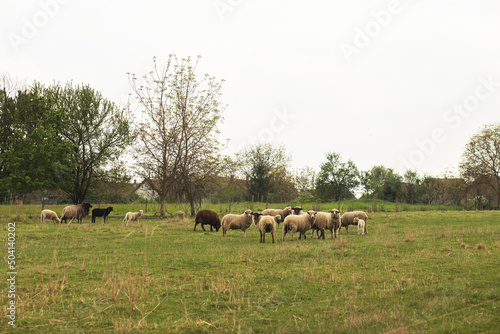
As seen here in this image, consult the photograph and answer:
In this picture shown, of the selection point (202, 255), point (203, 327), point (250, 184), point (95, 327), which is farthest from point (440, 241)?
point (250, 184)

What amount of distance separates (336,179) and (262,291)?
5991cm

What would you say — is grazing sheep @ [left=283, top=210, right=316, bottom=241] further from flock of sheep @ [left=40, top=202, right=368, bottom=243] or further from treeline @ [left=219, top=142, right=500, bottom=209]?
treeline @ [left=219, top=142, right=500, bottom=209]

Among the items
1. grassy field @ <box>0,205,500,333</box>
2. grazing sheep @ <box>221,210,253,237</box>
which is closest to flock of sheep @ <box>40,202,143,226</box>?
grazing sheep @ <box>221,210,253,237</box>

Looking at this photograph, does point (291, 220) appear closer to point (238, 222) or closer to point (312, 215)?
point (312, 215)

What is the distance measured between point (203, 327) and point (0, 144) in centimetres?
3046

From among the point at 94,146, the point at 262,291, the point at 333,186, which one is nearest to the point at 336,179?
the point at 333,186

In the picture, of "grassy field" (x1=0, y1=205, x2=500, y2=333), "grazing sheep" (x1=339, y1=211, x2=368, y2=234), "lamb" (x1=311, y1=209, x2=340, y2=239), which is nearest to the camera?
"grassy field" (x1=0, y1=205, x2=500, y2=333)

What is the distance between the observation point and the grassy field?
5.79m

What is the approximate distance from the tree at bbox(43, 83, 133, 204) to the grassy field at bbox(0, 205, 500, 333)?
2432cm

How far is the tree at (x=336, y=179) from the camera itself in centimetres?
6569

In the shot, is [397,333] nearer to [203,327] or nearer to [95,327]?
[203,327]

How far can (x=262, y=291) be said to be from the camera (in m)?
7.71

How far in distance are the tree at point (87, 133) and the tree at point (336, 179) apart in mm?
37026

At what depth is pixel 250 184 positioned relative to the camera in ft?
230
